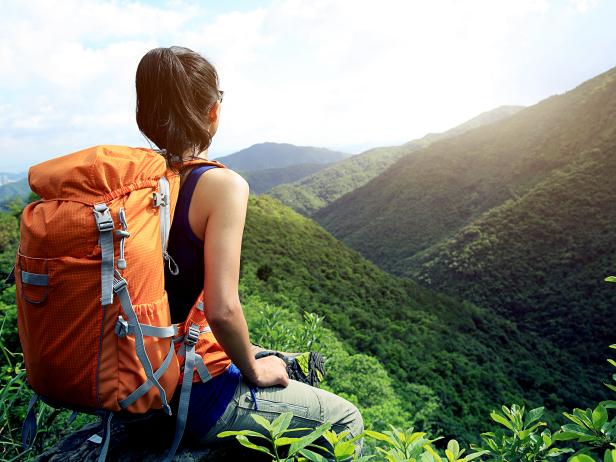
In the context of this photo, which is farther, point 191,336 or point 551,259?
point 551,259

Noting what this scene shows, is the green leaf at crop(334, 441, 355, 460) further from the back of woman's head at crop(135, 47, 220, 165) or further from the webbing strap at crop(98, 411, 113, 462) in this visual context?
the back of woman's head at crop(135, 47, 220, 165)

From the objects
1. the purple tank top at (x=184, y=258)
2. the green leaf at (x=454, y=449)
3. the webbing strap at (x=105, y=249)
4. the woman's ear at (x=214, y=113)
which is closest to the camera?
the green leaf at (x=454, y=449)

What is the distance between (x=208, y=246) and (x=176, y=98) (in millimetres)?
532

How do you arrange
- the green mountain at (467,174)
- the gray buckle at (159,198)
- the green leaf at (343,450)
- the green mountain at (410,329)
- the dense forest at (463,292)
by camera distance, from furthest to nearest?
the green mountain at (467,174) < the green mountain at (410,329) < the dense forest at (463,292) < the gray buckle at (159,198) < the green leaf at (343,450)

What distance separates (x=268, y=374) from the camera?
155cm

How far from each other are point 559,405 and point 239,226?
83.4ft

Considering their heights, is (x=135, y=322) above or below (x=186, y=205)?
below

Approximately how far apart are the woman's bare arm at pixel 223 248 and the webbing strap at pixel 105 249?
28cm

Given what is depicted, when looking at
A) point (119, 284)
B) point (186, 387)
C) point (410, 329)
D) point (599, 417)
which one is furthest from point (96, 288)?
point (410, 329)

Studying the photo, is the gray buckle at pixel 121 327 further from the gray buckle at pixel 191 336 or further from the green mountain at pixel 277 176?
the green mountain at pixel 277 176

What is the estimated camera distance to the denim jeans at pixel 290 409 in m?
1.49

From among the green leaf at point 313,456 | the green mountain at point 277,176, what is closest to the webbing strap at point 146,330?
the green leaf at point 313,456

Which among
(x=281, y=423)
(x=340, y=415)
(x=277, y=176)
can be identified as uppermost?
(x=277, y=176)

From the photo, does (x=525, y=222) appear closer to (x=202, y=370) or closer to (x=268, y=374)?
(x=268, y=374)
